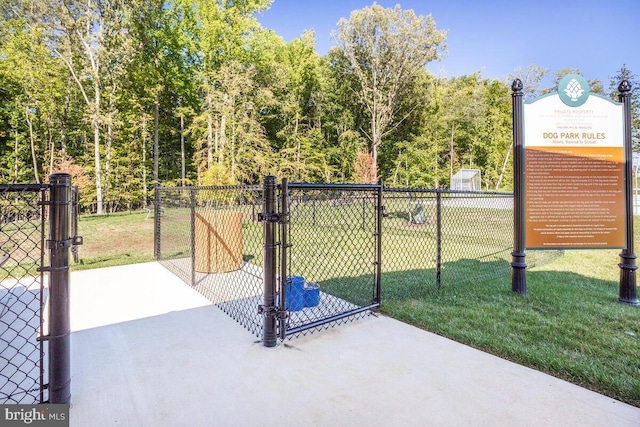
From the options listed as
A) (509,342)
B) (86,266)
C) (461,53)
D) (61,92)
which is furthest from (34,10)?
(461,53)

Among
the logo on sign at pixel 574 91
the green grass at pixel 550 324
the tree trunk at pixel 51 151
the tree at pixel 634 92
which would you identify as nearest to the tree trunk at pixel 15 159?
the tree trunk at pixel 51 151

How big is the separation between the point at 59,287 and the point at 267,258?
1.14 m

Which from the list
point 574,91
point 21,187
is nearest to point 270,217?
point 21,187

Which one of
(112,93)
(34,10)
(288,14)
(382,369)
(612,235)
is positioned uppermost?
(288,14)

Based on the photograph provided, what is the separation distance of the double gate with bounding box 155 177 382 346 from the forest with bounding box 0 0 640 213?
17.9 ft

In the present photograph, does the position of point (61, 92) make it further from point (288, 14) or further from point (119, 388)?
point (119, 388)

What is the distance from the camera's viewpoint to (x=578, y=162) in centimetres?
375

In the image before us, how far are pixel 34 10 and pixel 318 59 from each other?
14713mm

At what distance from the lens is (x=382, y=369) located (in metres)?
2.13

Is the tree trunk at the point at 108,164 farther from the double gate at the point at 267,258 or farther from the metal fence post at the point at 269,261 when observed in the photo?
the metal fence post at the point at 269,261

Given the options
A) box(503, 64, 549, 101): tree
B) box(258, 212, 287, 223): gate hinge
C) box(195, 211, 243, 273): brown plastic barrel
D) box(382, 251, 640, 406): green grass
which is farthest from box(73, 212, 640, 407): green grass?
box(503, 64, 549, 101): tree

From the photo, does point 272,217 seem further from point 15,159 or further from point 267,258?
point 15,159

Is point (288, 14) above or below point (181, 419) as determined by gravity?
above

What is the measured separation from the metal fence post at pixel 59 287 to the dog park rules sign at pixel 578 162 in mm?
4019
